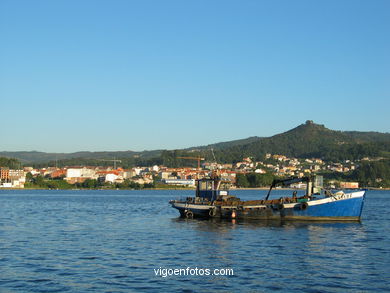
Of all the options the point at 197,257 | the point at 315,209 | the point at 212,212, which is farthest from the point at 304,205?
the point at 197,257

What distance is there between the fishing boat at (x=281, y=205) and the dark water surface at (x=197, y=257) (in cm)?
250

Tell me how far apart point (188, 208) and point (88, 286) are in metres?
41.4

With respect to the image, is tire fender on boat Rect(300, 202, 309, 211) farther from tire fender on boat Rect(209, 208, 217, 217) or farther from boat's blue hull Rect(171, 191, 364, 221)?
tire fender on boat Rect(209, 208, 217, 217)

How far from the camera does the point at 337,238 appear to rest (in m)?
45.4

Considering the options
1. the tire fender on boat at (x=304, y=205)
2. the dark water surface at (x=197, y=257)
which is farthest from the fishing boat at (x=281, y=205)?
the dark water surface at (x=197, y=257)

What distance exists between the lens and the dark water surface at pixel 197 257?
89.4 feet

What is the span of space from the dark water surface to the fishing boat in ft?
8.20

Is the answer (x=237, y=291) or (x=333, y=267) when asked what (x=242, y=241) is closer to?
(x=333, y=267)

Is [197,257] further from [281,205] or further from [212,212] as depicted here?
[212,212]

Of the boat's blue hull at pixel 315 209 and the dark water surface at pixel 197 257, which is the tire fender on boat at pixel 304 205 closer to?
the boat's blue hull at pixel 315 209

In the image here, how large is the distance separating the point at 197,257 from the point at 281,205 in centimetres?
2593

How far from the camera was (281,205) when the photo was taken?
5991 centimetres

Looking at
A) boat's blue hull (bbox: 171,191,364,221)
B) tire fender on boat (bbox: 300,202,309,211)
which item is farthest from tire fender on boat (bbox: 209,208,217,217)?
tire fender on boat (bbox: 300,202,309,211)

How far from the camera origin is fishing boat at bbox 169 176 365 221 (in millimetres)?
58344
